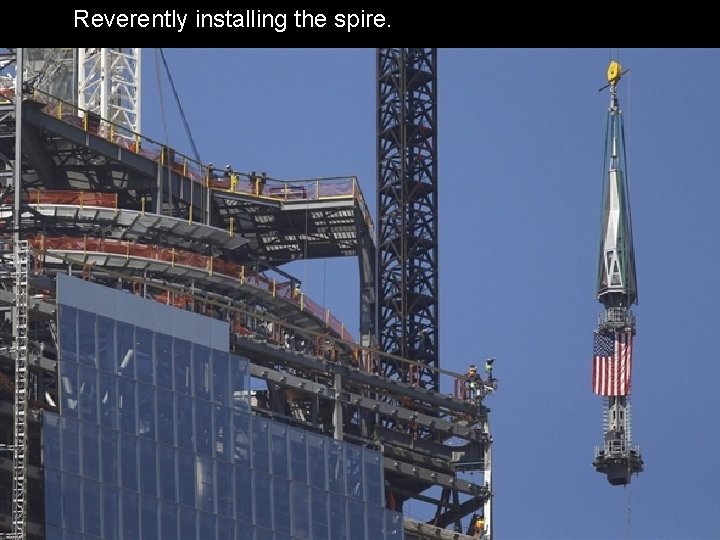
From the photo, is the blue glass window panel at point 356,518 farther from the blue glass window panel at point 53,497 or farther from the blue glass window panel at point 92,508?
the blue glass window panel at point 53,497

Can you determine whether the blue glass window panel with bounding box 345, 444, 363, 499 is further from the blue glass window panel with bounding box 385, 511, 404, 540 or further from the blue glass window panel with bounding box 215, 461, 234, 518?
the blue glass window panel with bounding box 215, 461, 234, 518

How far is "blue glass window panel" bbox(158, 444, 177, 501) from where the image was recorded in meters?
178

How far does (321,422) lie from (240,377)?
12.7m

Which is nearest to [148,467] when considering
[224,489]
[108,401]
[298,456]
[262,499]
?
[108,401]

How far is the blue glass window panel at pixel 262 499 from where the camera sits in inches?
7244

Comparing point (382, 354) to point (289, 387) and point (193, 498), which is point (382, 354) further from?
point (193, 498)

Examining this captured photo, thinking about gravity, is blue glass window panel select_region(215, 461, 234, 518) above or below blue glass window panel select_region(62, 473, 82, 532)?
above

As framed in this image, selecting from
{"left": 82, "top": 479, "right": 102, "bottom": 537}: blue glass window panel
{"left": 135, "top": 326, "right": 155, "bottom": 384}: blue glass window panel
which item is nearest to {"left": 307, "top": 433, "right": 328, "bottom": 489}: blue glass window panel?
{"left": 135, "top": 326, "right": 155, "bottom": 384}: blue glass window panel

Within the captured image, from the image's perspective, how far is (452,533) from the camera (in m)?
198

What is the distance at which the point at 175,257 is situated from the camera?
632 feet

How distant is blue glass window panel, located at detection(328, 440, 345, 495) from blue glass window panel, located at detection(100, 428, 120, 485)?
746 inches
